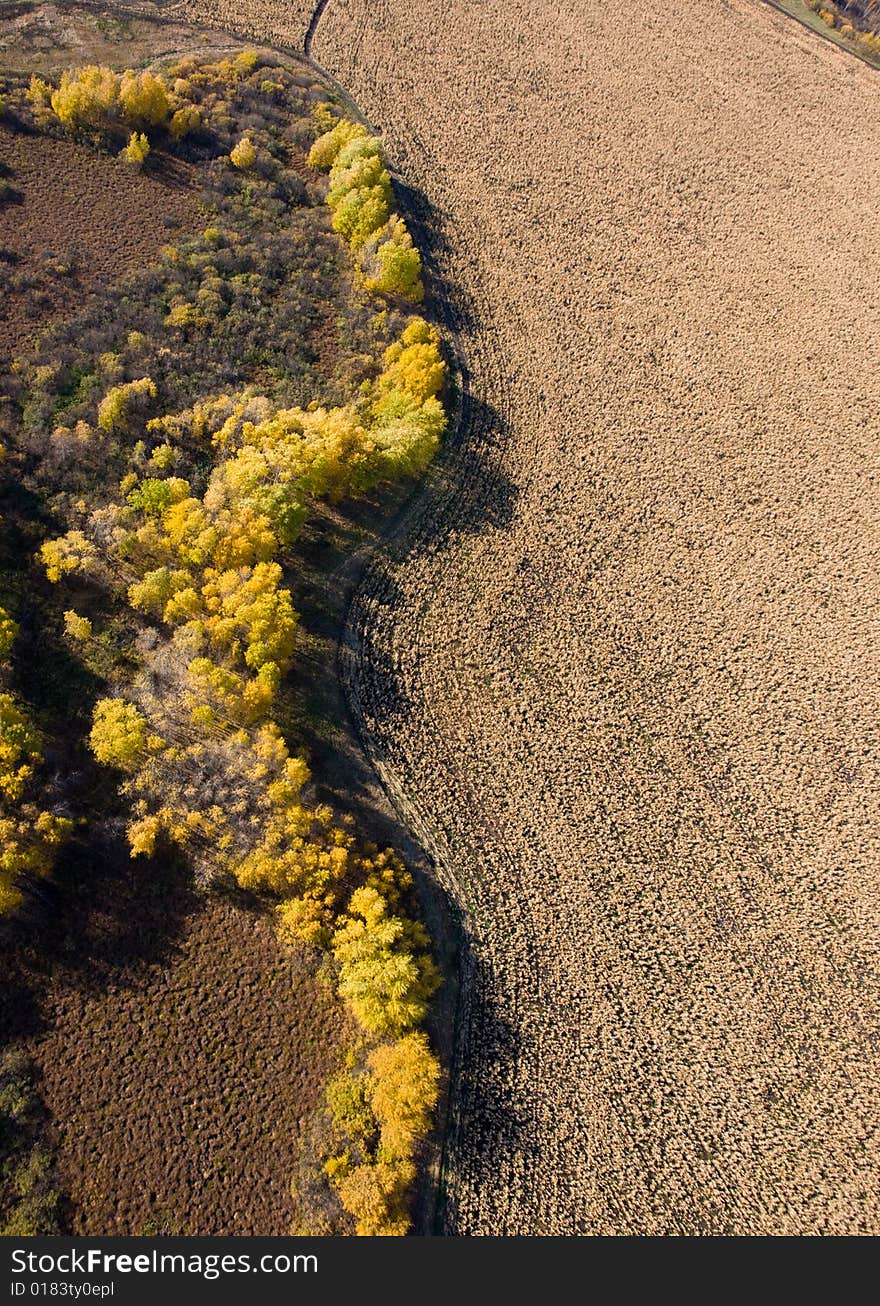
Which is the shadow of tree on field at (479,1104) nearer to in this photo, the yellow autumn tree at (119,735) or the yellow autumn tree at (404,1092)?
the yellow autumn tree at (404,1092)

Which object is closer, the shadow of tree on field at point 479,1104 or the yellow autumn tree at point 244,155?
the shadow of tree on field at point 479,1104

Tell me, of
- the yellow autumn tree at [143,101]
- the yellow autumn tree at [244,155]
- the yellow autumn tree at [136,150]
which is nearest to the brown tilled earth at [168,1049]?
the yellow autumn tree at [136,150]

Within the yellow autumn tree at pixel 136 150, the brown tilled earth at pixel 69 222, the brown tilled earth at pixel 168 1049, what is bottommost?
the brown tilled earth at pixel 168 1049

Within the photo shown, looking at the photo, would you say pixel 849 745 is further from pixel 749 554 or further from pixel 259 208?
pixel 259 208

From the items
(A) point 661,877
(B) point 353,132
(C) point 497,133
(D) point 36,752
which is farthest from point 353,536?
(C) point 497,133

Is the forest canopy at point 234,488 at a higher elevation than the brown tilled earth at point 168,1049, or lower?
higher

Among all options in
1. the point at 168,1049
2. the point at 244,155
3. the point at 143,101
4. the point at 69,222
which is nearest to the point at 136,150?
the point at 143,101

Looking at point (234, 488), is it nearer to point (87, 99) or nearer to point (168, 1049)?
point (168, 1049)
